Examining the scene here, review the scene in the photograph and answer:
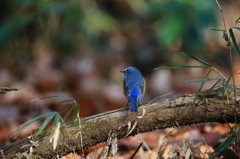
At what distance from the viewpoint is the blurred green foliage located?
7.46 meters

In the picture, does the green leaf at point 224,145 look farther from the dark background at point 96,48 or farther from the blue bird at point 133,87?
the dark background at point 96,48

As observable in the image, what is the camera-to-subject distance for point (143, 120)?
3.12 metres

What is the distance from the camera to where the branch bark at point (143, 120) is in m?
3.04

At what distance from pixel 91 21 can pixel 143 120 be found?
514 centimetres

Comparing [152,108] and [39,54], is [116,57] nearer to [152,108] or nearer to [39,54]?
[39,54]

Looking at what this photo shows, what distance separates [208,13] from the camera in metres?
7.39

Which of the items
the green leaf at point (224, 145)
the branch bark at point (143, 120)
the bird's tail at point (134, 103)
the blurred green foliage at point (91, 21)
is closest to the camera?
Result: the green leaf at point (224, 145)

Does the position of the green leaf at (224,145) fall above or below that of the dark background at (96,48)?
below

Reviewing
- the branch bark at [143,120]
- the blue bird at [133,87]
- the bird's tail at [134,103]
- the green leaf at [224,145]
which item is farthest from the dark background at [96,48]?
the green leaf at [224,145]

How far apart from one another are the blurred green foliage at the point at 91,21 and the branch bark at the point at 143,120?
4504 mm

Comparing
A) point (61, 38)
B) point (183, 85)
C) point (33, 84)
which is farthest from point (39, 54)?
point (183, 85)

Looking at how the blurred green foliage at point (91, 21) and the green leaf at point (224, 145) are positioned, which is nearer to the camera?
the green leaf at point (224, 145)

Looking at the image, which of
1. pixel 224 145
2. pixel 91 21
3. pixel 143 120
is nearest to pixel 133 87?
pixel 143 120

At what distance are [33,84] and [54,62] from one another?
1.75 meters
